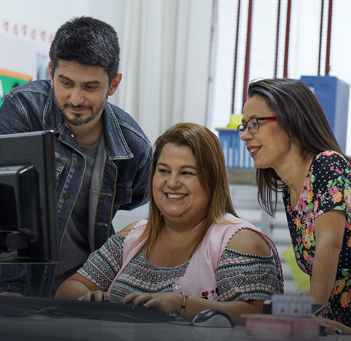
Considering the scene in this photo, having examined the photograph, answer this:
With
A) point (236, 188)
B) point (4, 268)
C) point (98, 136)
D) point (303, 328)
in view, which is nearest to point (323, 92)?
point (236, 188)

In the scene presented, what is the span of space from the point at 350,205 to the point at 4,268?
1083 millimetres

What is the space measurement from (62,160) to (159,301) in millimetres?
709

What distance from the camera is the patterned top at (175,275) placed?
3.77 feet

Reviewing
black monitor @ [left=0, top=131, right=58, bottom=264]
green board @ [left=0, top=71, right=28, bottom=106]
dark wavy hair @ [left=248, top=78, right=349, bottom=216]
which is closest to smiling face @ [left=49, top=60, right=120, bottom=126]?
dark wavy hair @ [left=248, top=78, right=349, bottom=216]

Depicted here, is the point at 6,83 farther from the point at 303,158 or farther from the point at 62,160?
the point at 303,158

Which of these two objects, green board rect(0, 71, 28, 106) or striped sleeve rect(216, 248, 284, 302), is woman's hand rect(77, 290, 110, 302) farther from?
green board rect(0, 71, 28, 106)

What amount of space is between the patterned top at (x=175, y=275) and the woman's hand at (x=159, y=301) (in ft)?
0.48

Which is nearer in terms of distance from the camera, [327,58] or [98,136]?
[98,136]

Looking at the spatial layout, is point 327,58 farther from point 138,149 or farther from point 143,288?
point 143,288

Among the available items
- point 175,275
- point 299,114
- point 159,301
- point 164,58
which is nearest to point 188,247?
point 175,275

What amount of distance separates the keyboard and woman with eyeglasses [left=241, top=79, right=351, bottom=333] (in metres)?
0.43

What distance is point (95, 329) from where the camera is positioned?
2.41 feet

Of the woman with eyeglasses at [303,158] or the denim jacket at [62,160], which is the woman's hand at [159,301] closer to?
the woman with eyeglasses at [303,158]

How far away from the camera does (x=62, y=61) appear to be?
1.41m
